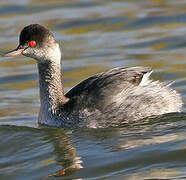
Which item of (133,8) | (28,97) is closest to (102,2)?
(133,8)

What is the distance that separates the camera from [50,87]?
9.52m

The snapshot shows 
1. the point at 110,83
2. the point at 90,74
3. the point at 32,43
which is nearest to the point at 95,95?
the point at 110,83

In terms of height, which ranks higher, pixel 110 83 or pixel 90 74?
pixel 110 83

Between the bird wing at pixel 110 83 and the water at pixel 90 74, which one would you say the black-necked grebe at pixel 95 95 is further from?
the water at pixel 90 74

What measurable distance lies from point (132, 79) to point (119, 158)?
1690mm

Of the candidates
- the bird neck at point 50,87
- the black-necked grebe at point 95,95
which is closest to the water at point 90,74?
the black-necked grebe at point 95,95

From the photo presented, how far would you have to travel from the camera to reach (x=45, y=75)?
951cm

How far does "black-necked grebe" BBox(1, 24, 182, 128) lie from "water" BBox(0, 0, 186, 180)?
0.17 metres

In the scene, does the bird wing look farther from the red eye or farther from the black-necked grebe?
the red eye

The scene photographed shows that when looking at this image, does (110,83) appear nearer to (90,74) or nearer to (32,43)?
(32,43)

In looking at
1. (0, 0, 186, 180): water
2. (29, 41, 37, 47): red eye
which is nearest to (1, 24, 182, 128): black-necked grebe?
(29, 41, 37, 47): red eye

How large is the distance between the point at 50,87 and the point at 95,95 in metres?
0.84

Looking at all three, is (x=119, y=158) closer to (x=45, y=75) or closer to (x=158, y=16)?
(x=45, y=75)

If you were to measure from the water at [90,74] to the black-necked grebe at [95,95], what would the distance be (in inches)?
6.6
